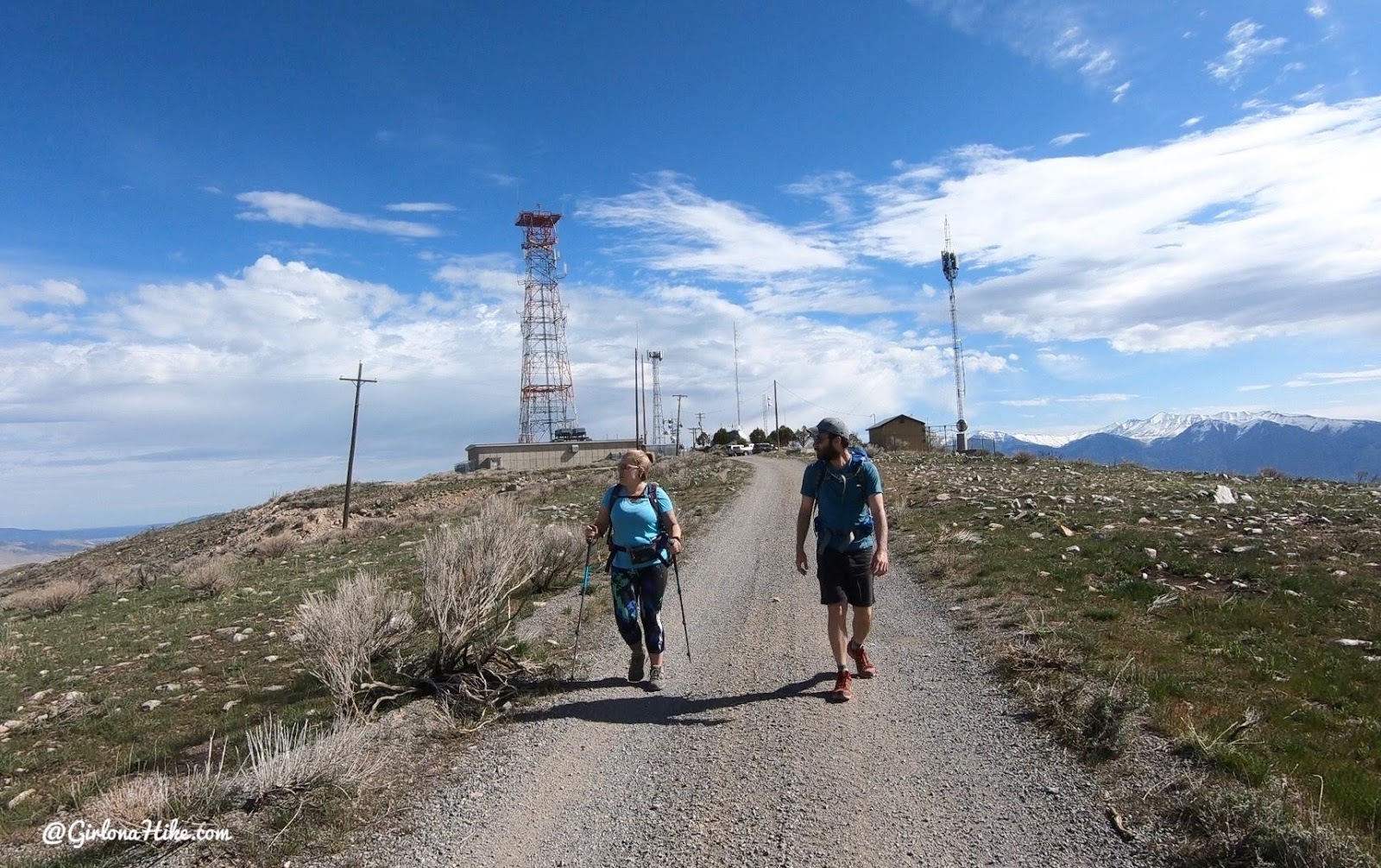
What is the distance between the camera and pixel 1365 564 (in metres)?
9.27

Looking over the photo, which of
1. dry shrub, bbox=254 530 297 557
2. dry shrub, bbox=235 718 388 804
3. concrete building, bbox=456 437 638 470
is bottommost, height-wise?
dry shrub, bbox=235 718 388 804

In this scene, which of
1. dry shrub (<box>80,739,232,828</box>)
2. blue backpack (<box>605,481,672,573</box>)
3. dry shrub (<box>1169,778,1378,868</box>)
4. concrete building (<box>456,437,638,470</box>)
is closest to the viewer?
dry shrub (<box>1169,778,1378,868</box>)

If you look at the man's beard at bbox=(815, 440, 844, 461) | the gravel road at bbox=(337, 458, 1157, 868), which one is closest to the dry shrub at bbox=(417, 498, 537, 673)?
the gravel road at bbox=(337, 458, 1157, 868)

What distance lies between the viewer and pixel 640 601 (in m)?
6.15

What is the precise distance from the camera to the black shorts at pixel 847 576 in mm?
5625

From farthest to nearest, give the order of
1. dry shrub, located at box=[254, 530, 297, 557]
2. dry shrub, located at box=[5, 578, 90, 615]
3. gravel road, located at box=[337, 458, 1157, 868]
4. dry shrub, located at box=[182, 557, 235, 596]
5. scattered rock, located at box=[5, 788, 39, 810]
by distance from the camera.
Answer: dry shrub, located at box=[254, 530, 297, 557] < dry shrub, located at box=[5, 578, 90, 615] < dry shrub, located at box=[182, 557, 235, 596] < scattered rock, located at box=[5, 788, 39, 810] < gravel road, located at box=[337, 458, 1157, 868]

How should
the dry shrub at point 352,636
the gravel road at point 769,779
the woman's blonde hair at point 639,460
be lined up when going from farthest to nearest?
the woman's blonde hair at point 639,460 < the dry shrub at point 352,636 < the gravel road at point 769,779

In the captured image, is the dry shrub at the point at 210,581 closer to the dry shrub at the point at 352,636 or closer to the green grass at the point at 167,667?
the green grass at the point at 167,667

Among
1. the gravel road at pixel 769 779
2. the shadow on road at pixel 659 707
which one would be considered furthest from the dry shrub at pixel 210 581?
the shadow on road at pixel 659 707

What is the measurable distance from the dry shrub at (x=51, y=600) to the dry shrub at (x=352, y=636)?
47.1 ft

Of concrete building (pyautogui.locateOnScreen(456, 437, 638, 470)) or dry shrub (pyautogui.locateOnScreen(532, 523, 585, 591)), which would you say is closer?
dry shrub (pyautogui.locateOnScreen(532, 523, 585, 591))

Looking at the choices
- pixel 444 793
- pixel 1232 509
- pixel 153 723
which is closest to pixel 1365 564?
pixel 1232 509

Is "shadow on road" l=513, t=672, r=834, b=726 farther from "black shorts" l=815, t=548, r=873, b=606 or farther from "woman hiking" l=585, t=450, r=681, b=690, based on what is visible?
"black shorts" l=815, t=548, r=873, b=606

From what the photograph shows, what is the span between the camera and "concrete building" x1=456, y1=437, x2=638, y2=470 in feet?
183
